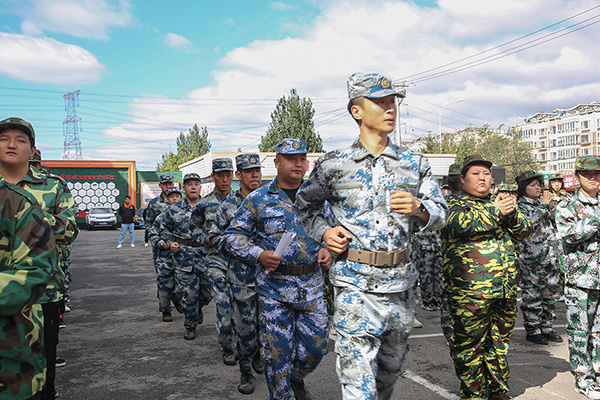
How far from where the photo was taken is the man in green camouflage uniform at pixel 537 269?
6.82m

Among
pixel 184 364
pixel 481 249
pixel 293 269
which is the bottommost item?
pixel 184 364

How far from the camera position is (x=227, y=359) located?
6.08 metres

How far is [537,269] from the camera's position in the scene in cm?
703

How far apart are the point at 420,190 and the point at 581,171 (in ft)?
9.03

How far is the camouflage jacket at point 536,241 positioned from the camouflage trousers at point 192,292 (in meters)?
4.72

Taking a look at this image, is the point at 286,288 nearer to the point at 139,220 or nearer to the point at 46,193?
the point at 46,193

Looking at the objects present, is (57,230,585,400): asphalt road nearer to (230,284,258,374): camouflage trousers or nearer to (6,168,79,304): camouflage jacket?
(230,284,258,374): camouflage trousers

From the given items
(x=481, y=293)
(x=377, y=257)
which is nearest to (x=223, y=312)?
(x=481, y=293)

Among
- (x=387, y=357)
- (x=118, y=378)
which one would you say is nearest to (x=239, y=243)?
(x=387, y=357)

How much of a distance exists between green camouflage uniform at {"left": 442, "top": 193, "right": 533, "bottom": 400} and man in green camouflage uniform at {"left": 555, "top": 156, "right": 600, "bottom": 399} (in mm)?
671

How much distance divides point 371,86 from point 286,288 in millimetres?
1902

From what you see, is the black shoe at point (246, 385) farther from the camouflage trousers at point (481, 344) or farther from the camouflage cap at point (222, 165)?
the camouflage cap at point (222, 165)

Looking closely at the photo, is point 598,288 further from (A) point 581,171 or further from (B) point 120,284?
(B) point 120,284

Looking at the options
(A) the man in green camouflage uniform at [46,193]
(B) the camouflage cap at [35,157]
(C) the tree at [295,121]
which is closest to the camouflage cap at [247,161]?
(A) the man in green camouflage uniform at [46,193]
